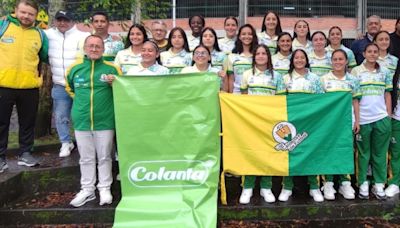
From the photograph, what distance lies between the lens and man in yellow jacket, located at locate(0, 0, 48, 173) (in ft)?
16.4

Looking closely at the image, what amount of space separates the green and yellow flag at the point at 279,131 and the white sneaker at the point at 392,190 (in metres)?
0.61

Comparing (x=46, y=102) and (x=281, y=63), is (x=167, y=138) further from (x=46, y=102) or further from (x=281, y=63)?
(x=46, y=102)

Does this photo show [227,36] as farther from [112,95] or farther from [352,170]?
[352,170]

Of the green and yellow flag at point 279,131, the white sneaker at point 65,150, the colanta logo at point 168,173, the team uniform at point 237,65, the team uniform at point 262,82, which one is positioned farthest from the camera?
the white sneaker at point 65,150

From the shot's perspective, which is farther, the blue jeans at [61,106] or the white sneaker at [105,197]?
the blue jeans at [61,106]

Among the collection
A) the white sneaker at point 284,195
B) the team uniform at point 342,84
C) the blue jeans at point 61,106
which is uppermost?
the team uniform at point 342,84

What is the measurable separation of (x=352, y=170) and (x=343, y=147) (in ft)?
0.92

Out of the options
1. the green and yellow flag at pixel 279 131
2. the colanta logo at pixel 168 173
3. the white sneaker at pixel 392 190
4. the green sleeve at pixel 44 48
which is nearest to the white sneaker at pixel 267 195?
the green and yellow flag at pixel 279 131

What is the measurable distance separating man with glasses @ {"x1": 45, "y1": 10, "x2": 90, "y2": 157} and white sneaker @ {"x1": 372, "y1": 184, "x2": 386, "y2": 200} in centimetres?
412

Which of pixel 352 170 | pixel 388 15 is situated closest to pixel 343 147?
pixel 352 170

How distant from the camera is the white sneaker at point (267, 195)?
4.84 m

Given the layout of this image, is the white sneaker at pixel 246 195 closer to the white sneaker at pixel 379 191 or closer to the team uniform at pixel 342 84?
the team uniform at pixel 342 84

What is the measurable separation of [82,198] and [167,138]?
1.18m

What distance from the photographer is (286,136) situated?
4.82 metres
